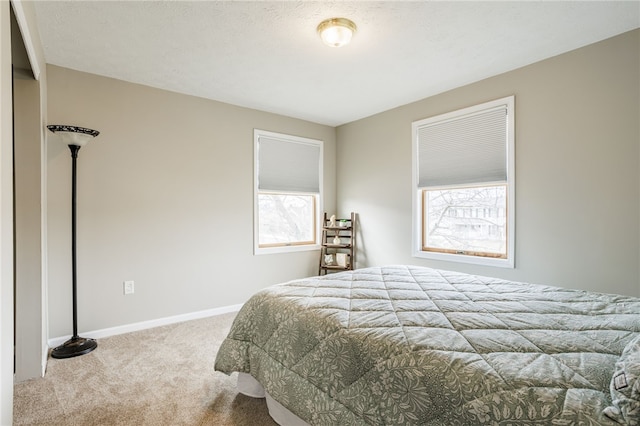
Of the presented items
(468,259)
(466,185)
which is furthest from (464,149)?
(468,259)

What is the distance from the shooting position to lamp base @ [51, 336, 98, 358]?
2.64 m

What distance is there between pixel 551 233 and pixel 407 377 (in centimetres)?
230

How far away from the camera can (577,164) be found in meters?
2.59

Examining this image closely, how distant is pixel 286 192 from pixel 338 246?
39.0 inches

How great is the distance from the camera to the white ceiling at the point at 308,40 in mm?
2080

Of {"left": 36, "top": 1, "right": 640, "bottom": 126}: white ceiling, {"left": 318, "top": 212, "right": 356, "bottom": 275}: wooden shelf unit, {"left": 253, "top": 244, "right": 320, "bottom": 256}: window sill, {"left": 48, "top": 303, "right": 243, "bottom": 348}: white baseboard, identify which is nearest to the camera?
{"left": 36, "top": 1, "right": 640, "bottom": 126}: white ceiling

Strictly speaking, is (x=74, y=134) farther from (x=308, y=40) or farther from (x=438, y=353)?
(x=438, y=353)

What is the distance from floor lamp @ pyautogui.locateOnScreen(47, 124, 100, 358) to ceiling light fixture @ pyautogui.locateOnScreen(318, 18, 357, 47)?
197 cm

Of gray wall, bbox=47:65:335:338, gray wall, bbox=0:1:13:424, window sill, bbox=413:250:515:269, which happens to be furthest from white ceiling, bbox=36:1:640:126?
window sill, bbox=413:250:515:269

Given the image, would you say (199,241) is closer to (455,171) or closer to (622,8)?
(455,171)

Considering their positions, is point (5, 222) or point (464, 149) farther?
point (464, 149)

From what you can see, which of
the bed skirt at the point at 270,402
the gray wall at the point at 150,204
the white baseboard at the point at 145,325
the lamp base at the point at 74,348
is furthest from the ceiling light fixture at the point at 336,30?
the lamp base at the point at 74,348

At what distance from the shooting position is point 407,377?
3.79 ft

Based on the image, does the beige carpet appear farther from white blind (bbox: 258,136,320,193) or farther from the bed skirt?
white blind (bbox: 258,136,320,193)
